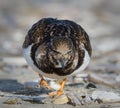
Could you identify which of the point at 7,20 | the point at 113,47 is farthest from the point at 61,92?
the point at 7,20

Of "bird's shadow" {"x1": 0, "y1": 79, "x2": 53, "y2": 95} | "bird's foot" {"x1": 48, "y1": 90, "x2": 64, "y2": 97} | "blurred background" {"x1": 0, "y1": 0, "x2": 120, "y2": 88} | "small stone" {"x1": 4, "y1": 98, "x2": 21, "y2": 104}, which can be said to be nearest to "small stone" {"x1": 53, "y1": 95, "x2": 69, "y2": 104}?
"bird's foot" {"x1": 48, "y1": 90, "x2": 64, "y2": 97}

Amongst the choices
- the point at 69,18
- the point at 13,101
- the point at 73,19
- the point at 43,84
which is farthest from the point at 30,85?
the point at 69,18

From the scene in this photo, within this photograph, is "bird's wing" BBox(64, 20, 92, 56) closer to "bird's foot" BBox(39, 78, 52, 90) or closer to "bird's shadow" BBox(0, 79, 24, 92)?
"bird's foot" BBox(39, 78, 52, 90)

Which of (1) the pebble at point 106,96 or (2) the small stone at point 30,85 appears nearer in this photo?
(1) the pebble at point 106,96

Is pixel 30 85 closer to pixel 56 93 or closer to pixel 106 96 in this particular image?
pixel 56 93

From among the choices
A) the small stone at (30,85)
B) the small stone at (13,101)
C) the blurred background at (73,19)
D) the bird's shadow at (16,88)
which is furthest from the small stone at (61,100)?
the blurred background at (73,19)

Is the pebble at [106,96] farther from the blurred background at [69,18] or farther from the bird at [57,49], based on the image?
the blurred background at [69,18]
